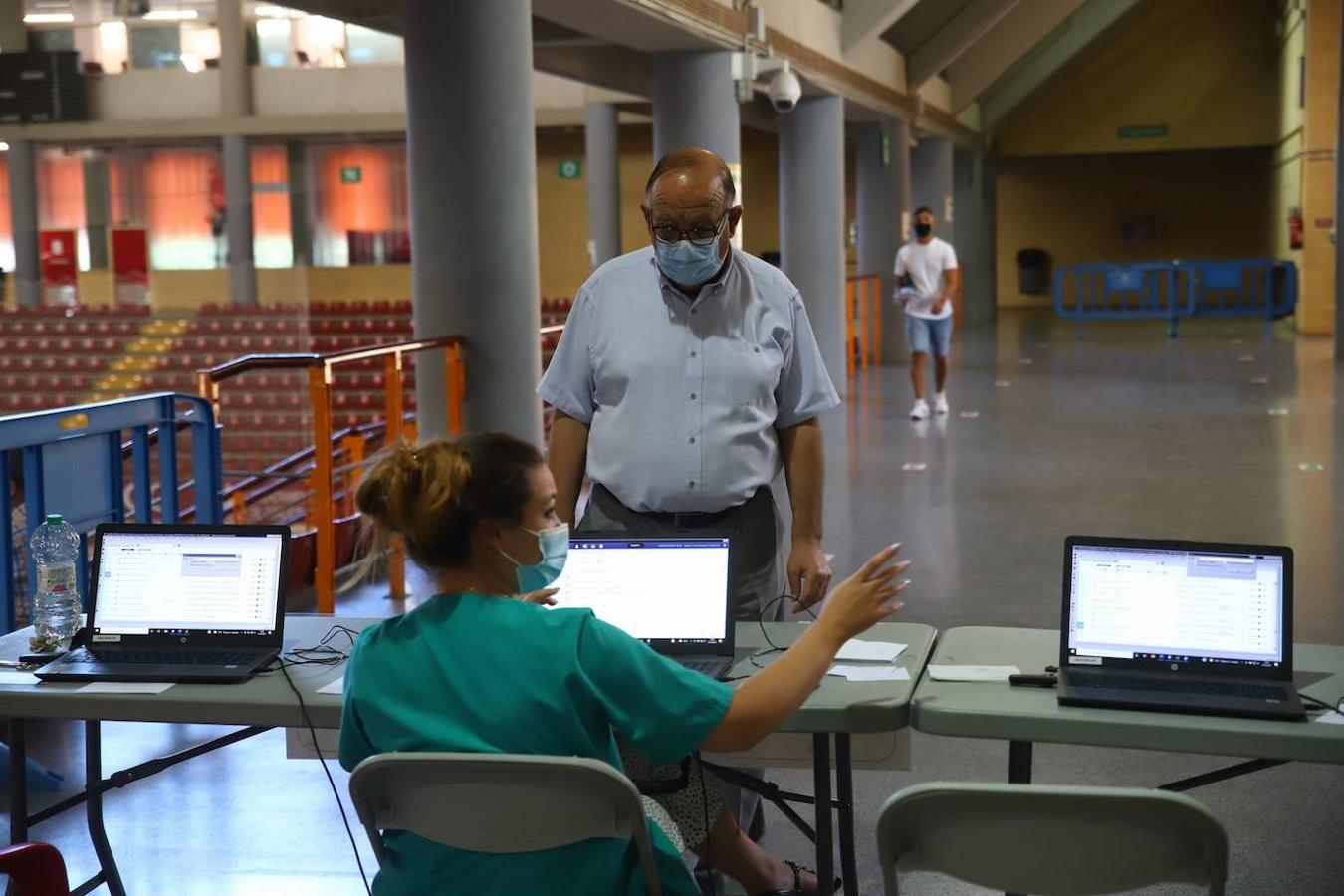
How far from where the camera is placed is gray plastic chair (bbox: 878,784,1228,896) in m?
2.04

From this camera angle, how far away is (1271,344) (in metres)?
19.5

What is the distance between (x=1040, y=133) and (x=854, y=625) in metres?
27.4

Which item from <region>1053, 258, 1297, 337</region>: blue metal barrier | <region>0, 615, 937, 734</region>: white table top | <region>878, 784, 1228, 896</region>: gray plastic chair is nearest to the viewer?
<region>878, 784, 1228, 896</region>: gray plastic chair

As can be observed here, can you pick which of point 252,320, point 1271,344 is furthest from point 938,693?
point 1271,344

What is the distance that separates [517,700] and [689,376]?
55.0 inches

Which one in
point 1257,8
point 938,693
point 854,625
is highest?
point 1257,8

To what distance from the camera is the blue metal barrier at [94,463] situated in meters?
4.66

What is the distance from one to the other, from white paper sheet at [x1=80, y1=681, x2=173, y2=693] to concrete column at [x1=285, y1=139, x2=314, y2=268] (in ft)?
66.0

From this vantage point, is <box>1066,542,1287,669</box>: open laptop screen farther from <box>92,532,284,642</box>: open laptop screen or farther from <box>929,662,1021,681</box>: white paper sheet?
<box>92,532,284,642</box>: open laptop screen

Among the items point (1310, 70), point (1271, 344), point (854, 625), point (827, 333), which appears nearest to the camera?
point (854, 625)

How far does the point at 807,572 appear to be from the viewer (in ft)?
11.7

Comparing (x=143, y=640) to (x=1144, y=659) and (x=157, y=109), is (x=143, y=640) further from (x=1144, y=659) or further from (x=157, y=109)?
(x=157, y=109)

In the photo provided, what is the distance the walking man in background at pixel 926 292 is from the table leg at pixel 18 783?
32.2ft

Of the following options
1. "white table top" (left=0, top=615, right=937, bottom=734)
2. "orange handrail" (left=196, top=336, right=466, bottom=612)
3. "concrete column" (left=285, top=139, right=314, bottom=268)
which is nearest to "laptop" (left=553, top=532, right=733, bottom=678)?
"white table top" (left=0, top=615, right=937, bottom=734)
